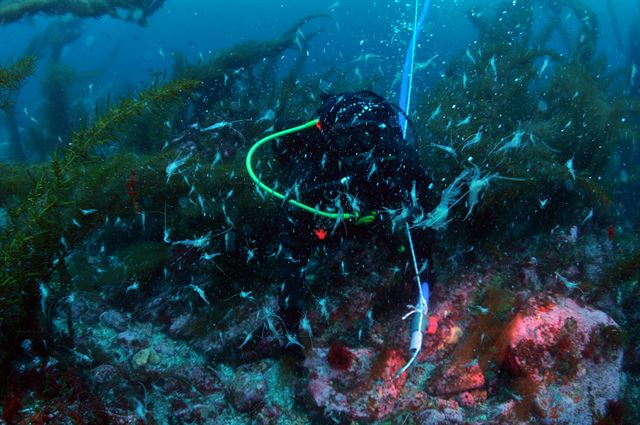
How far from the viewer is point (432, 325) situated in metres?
4.54

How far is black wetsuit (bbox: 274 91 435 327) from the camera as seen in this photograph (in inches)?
147

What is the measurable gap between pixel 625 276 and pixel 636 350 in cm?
118

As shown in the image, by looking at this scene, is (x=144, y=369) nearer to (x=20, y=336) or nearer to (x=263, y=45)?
(x=20, y=336)

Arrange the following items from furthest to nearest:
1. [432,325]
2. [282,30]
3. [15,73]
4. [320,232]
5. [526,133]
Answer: [282,30] → [526,133] → [15,73] → [432,325] → [320,232]

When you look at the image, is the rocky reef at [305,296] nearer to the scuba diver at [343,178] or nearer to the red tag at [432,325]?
the red tag at [432,325]

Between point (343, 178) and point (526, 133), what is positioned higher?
point (343, 178)

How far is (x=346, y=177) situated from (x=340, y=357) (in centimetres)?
200

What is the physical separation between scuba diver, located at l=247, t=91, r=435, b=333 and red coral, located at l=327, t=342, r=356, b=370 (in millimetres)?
537

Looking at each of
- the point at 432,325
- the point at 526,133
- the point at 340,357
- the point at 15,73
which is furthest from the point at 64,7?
the point at 526,133

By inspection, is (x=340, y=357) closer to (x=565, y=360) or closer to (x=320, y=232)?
(x=320, y=232)

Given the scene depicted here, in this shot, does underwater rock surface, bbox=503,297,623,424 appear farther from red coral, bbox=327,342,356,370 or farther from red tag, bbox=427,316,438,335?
red coral, bbox=327,342,356,370

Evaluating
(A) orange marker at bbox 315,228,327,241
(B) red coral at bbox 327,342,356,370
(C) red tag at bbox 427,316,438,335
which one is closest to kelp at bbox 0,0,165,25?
(A) orange marker at bbox 315,228,327,241

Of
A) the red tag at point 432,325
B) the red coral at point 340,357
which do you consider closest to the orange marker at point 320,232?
the red coral at point 340,357

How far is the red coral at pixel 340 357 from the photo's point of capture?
3.92m
